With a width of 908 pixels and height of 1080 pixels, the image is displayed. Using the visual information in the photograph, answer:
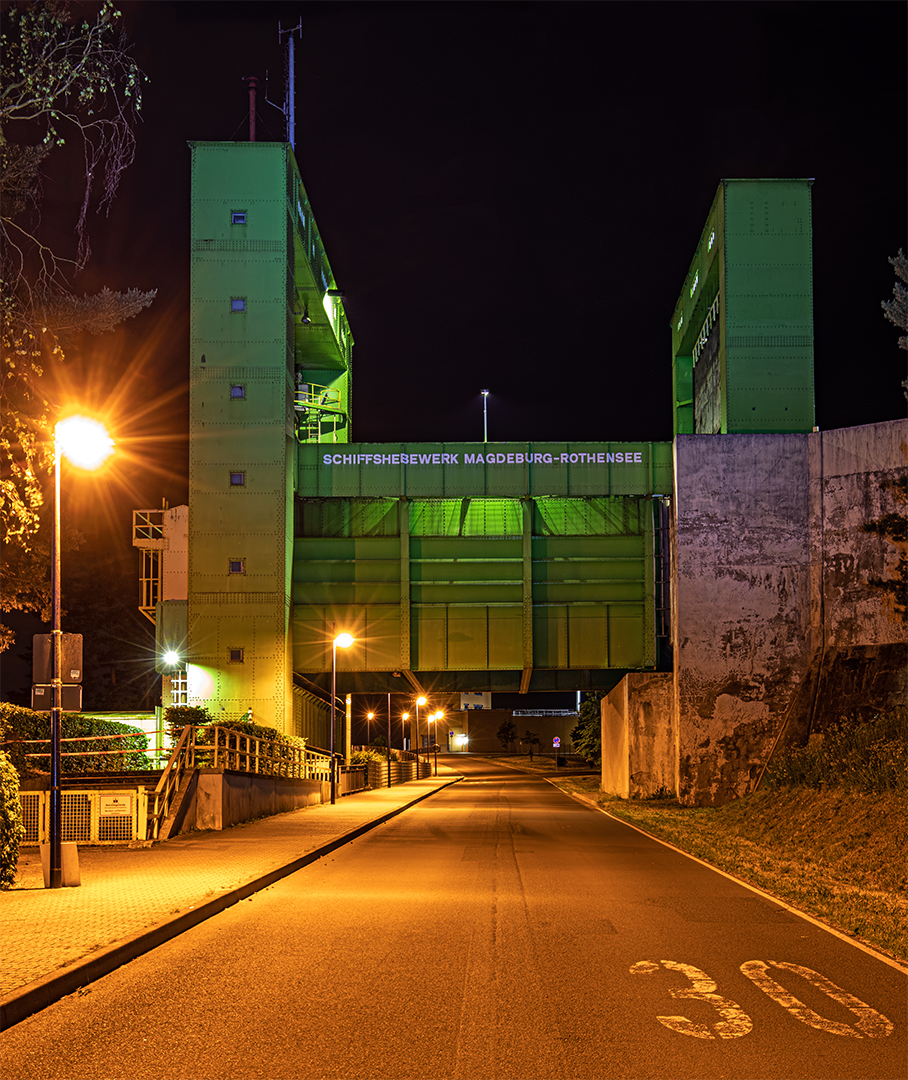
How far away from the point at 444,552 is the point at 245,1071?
129 feet

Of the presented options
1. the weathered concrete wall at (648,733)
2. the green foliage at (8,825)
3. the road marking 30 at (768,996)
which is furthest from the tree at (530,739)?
the road marking 30 at (768,996)

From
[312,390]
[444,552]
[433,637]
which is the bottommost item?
[433,637]

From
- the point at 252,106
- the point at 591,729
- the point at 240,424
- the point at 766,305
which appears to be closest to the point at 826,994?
the point at 766,305

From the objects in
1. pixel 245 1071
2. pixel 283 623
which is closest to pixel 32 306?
pixel 245 1071

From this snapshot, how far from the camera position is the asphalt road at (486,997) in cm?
644

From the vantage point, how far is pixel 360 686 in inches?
1969

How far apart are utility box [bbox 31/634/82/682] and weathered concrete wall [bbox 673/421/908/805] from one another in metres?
20.9

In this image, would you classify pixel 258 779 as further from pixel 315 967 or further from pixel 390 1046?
pixel 390 1046

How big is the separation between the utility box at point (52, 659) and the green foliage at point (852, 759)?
12867 millimetres

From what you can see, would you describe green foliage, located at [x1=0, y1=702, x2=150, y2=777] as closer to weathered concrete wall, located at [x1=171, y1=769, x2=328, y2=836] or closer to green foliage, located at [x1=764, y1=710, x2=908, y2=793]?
weathered concrete wall, located at [x1=171, y1=769, x2=328, y2=836]

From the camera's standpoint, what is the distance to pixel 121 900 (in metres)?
12.4

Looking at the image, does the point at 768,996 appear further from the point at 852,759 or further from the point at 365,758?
the point at 365,758

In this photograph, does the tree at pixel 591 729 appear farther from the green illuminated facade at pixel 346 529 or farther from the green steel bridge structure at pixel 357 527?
the green steel bridge structure at pixel 357 527

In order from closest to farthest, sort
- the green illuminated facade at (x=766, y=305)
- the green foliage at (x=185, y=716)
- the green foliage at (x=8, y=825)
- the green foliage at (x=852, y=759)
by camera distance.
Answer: the green foliage at (x=8, y=825), the green foliage at (x=852, y=759), the green foliage at (x=185, y=716), the green illuminated facade at (x=766, y=305)
